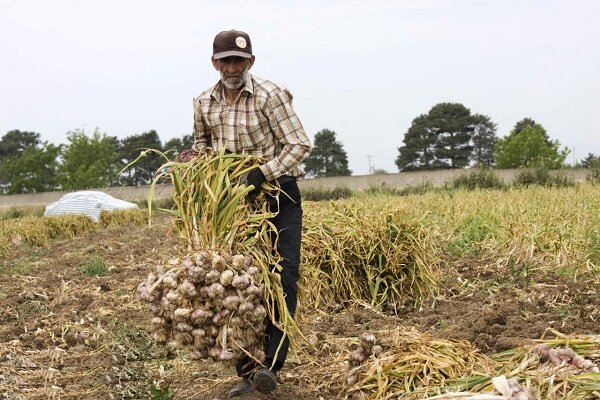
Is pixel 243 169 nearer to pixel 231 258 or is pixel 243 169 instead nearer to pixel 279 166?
pixel 279 166

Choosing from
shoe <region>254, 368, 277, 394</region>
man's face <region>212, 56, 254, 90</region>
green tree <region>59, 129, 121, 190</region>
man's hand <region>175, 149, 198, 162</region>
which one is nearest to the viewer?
shoe <region>254, 368, 277, 394</region>

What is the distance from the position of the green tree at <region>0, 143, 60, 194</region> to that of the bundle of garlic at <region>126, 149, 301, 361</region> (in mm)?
54960

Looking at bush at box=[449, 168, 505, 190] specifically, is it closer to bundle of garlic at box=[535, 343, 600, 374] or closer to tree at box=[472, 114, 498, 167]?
bundle of garlic at box=[535, 343, 600, 374]

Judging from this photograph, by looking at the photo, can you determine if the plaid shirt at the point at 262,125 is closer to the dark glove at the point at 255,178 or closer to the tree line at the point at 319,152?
the dark glove at the point at 255,178

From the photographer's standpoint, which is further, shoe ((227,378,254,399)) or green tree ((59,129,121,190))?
green tree ((59,129,121,190))

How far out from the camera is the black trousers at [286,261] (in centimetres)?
393

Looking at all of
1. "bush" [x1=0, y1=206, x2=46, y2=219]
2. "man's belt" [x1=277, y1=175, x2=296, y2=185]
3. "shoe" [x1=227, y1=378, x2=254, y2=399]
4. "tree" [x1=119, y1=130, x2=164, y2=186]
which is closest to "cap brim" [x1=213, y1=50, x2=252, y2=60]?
"man's belt" [x1=277, y1=175, x2=296, y2=185]

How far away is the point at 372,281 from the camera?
688 centimetres

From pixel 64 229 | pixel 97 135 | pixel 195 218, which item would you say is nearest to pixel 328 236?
pixel 195 218

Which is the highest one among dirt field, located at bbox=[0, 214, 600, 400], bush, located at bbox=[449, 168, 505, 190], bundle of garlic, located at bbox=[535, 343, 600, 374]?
bush, located at bbox=[449, 168, 505, 190]

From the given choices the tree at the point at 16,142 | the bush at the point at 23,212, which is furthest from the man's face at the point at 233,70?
the tree at the point at 16,142

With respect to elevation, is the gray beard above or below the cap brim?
below

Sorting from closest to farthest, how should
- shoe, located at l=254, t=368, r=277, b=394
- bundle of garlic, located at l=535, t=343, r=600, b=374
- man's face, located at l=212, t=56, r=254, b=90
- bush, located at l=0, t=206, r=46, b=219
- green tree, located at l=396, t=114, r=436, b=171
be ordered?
1. bundle of garlic, located at l=535, t=343, r=600, b=374
2. shoe, located at l=254, t=368, r=277, b=394
3. man's face, located at l=212, t=56, r=254, b=90
4. bush, located at l=0, t=206, r=46, b=219
5. green tree, located at l=396, t=114, r=436, b=171

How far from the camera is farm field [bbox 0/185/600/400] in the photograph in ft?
12.8
